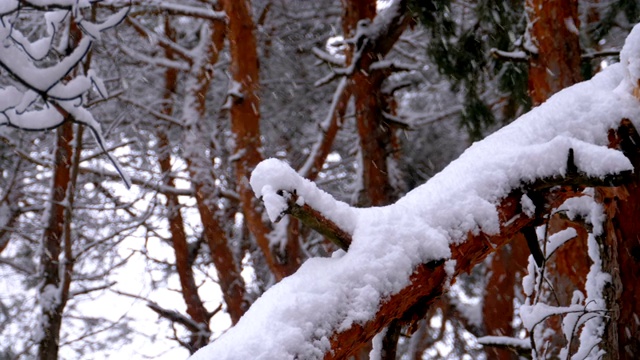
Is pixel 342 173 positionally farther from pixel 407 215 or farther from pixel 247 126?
pixel 407 215

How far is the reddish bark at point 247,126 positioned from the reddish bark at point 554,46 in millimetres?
3136

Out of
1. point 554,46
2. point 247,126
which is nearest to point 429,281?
point 554,46

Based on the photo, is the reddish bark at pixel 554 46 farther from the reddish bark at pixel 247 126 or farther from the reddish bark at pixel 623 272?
the reddish bark at pixel 247 126

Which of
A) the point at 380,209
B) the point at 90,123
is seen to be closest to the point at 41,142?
the point at 90,123

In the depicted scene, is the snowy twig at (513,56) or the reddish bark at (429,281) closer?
the reddish bark at (429,281)

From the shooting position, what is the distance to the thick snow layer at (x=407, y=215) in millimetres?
1706

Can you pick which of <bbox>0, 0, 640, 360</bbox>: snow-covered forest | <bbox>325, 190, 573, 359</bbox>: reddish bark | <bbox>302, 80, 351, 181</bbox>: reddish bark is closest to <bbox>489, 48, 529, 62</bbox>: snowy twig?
<bbox>0, 0, 640, 360</bbox>: snow-covered forest

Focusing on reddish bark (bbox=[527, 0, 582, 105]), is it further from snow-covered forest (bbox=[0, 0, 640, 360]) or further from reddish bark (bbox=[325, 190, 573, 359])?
reddish bark (bbox=[325, 190, 573, 359])

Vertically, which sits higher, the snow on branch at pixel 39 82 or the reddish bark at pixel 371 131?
the reddish bark at pixel 371 131

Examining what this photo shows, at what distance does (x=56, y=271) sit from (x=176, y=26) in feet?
22.1

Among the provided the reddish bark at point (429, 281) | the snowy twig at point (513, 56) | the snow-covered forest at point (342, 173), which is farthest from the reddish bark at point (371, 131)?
the reddish bark at point (429, 281)

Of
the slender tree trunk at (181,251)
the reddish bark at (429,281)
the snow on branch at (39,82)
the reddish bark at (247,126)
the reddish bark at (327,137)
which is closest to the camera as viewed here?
the reddish bark at (429,281)

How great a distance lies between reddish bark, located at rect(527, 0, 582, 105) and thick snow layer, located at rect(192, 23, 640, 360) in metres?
3.01

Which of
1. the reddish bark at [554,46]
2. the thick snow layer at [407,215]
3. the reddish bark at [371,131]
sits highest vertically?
the reddish bark at [371,131]
